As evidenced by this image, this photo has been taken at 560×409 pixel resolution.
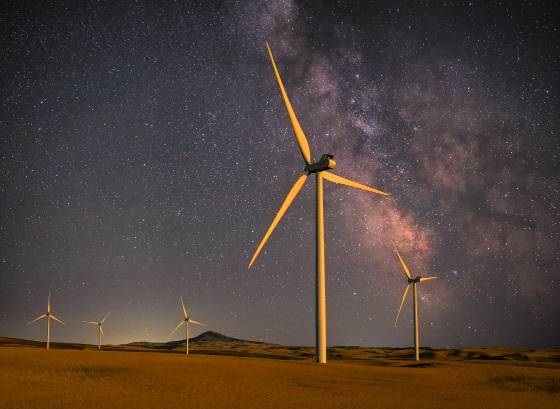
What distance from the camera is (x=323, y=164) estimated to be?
38.0 m

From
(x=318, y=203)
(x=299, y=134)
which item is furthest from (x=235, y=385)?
(x=299, y=134)

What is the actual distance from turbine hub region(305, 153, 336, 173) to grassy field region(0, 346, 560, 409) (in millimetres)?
14332

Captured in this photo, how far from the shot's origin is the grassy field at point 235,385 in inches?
778

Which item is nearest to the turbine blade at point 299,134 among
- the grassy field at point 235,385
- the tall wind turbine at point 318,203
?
the tall wind turbine at point 318,203

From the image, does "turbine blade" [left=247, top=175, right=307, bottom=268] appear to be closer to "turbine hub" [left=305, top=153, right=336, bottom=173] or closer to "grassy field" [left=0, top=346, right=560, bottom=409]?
"turbine hub" [left=305, top=153, right=336, bottom=173]

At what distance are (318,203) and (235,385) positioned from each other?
16.6 m

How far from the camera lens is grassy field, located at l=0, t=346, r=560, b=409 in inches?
778

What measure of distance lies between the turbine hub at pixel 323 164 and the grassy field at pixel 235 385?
14332 millimetres

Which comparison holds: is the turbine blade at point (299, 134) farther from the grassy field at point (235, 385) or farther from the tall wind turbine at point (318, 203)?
the grassy field at point (235, 385)

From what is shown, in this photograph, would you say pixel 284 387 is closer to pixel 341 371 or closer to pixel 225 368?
pixel 225 368

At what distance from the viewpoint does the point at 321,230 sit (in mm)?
35469

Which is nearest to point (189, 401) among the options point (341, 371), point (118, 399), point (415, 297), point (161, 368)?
point (118, 399)

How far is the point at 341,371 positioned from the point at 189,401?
13413 millimetres

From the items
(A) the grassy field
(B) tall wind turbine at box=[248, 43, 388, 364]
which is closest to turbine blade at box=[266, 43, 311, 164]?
(B) tall wind turbine at box=[248, 43, 388, 364]
